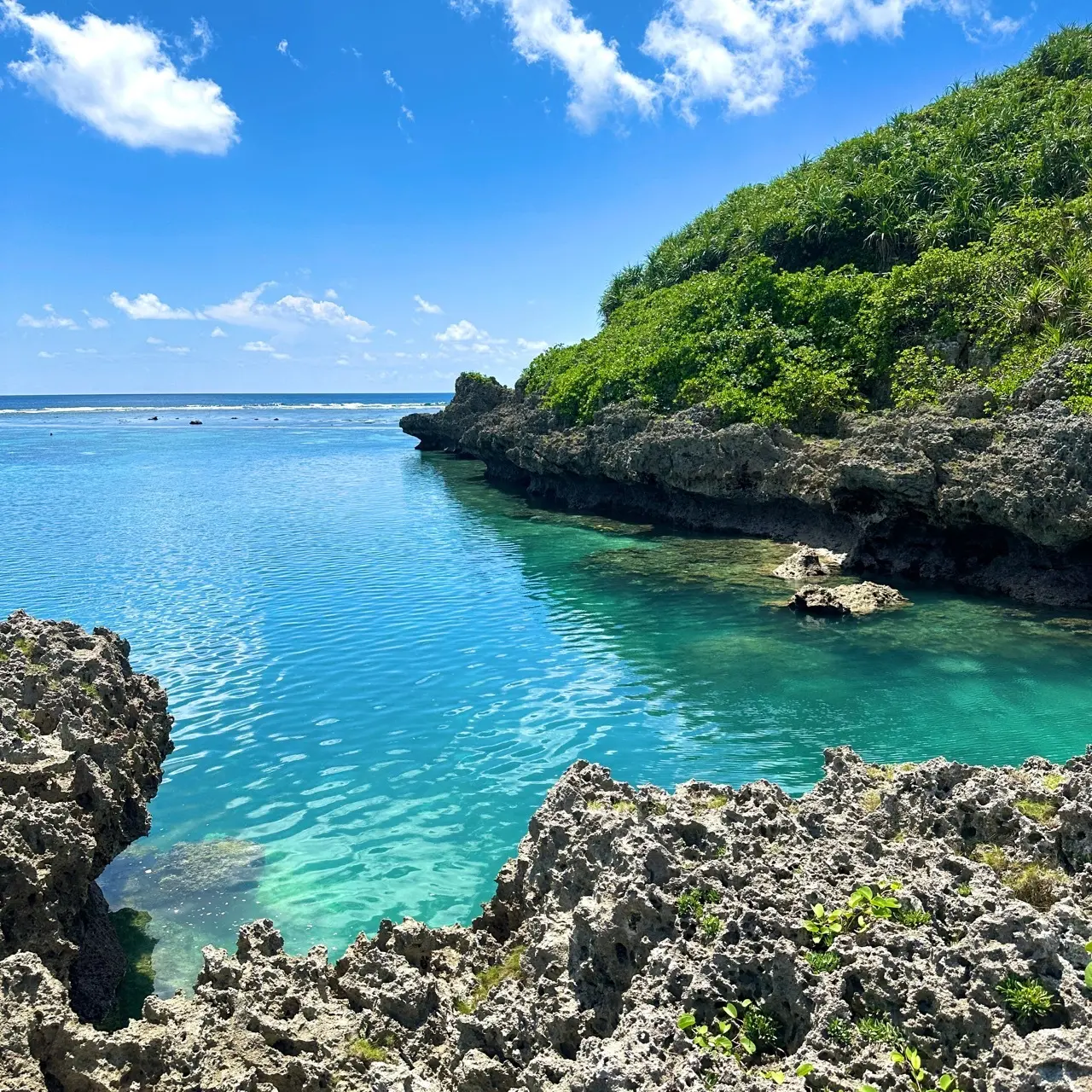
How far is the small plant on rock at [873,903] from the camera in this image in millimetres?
6070

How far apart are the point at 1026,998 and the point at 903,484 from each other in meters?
22.8

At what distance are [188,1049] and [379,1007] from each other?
4.71 ft

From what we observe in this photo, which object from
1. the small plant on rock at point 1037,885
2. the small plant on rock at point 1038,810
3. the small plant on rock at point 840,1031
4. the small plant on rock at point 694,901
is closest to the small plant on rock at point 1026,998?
the small plant on rock at point 840,1031

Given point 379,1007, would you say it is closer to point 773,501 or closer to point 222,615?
point 222,615

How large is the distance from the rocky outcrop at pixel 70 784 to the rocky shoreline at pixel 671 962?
0.15 feet

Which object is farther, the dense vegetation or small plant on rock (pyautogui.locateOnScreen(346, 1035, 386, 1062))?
the dense vegetation

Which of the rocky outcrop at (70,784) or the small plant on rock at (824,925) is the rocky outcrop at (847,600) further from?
the small plant on rock at (824,925)

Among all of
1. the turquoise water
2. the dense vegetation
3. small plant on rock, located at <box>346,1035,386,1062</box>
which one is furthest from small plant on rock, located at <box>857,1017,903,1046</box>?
the dense vegetation

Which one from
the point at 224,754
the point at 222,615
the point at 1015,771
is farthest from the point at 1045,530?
the point at 222,615

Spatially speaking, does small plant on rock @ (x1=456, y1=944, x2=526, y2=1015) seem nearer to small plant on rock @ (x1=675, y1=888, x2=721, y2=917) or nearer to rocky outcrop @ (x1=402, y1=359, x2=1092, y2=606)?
small plant on rock @ (x1=675, y1=888, x2=721, y2=917)

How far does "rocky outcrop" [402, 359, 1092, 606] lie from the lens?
77.2 feet

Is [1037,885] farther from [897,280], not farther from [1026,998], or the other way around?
[897,280]

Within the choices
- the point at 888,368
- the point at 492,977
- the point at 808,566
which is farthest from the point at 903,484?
the point at 492,977

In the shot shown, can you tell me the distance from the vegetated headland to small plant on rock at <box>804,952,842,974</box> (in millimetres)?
20691
